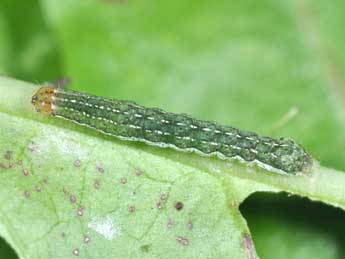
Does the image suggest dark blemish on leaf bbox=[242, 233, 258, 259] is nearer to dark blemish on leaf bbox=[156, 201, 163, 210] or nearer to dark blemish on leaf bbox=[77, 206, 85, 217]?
dark blemish on leaf bbox=[156, 201, 163, 210]

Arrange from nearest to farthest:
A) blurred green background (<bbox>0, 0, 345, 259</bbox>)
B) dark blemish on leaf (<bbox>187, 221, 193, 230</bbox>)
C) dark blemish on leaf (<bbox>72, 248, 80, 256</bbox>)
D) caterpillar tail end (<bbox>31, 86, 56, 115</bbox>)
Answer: dark blemish on leaf (<bbox>72, 248, 80, 256</bbox>)
dark blemish on leaf (<bbox>187, 221, 193, 230</bbox>)
caterpillar tail end (<bbox>31, 86, 56, 115</bbox>)
blurred green background (<bbox>0, 0, 345, 259</bbox>)

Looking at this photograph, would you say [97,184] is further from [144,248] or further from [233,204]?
[233,204]

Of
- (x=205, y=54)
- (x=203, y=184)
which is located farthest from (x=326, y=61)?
(x=203, y=184)

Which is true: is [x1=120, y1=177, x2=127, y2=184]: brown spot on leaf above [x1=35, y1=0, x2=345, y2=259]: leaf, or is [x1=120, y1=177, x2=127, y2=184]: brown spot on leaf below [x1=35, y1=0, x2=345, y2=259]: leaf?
above

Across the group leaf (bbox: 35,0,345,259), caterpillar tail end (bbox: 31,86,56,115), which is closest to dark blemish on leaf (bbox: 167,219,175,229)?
caterpillar tail end (bbox: 31,86,56,115)

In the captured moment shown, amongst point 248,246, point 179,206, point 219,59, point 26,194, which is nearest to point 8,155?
point 26,194

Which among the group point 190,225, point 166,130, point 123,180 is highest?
point 166,130

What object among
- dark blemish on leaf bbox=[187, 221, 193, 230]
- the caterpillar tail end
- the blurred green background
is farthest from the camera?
the blurred green background
